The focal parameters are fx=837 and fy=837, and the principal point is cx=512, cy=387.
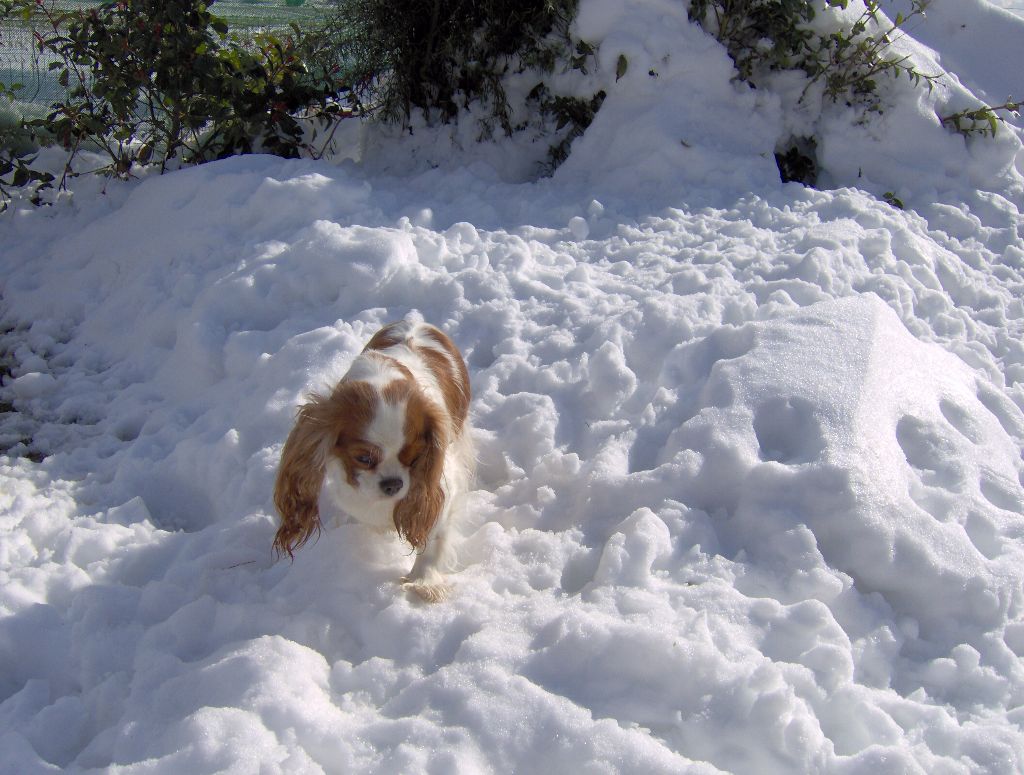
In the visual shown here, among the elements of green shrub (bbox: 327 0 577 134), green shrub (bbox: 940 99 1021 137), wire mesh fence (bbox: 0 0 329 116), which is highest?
green shrub (bbox: 940 99 1021 137)

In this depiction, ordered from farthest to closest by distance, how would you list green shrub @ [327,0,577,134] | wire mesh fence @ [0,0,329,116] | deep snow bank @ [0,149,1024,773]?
wire mesh fence @ [0,0,329,116] → green shrub @ [327,0,577,134] → deep snow bank @ [0,149,1024,773]

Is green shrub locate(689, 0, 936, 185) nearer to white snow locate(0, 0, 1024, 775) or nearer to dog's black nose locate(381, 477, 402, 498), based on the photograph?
white snow locate(0, 0, 1024, 775)

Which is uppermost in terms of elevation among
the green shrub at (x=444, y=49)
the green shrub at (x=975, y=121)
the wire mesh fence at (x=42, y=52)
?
the green shrub at (x=975, y=121)

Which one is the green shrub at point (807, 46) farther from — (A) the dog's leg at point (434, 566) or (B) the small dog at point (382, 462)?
(A) the dog's leg at point (434, 566)

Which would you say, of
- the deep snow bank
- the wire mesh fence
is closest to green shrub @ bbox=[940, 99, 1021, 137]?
the deep snow bank

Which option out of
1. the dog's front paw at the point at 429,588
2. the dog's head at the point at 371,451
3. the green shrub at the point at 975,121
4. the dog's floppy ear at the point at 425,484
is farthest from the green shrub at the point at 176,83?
the green shrub at the point at 975,121

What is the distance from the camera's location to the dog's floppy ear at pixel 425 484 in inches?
109

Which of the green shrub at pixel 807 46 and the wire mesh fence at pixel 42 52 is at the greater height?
the green shrub at pixel 807 46

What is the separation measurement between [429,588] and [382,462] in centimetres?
44

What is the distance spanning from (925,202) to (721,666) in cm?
444

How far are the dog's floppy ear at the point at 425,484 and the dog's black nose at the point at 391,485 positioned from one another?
2.5 inches

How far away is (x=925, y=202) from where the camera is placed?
557cm

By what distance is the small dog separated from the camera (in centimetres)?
269

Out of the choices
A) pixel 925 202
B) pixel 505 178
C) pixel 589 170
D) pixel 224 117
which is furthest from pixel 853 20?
pixel 224 117
